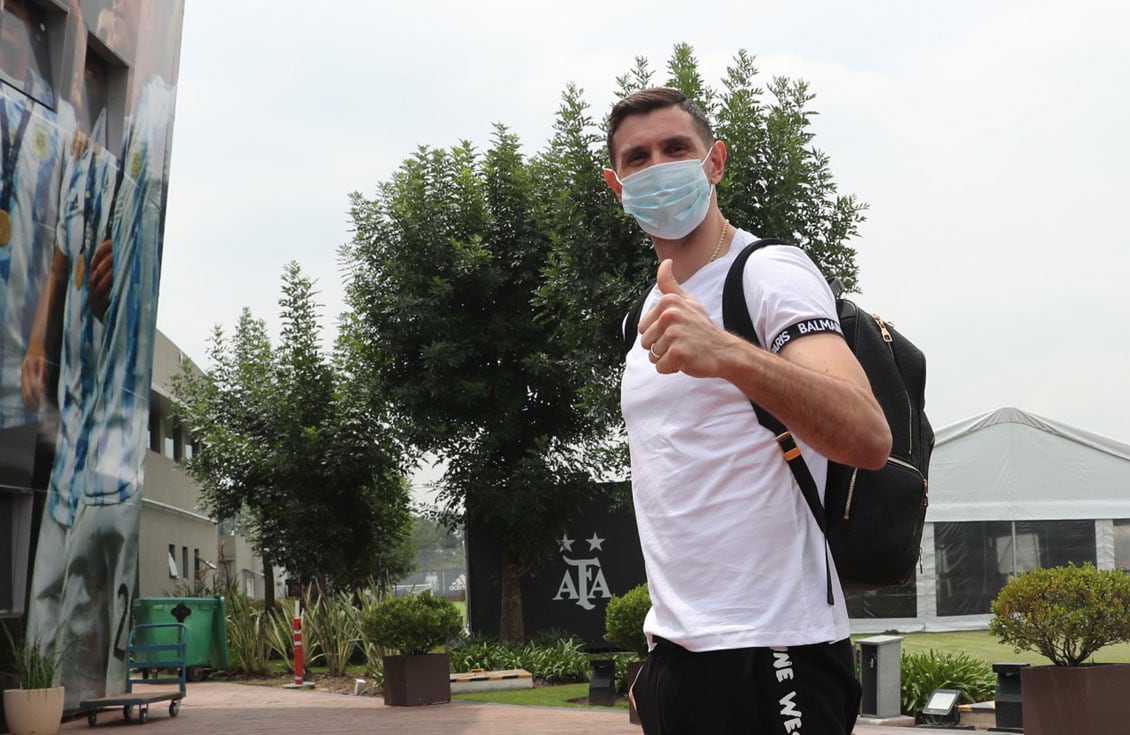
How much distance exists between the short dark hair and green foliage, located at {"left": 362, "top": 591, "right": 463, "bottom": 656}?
14486 millimetres

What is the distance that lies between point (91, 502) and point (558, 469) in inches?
353

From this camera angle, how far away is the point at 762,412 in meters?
2.09

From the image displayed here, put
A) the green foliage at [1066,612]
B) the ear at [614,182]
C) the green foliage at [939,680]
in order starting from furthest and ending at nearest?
the green foliage at [939,680]
the green foliage at [1066,612]
the ear at [614,182]

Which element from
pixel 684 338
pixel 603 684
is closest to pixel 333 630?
pixel 603 684

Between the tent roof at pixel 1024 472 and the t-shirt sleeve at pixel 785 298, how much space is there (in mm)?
22545

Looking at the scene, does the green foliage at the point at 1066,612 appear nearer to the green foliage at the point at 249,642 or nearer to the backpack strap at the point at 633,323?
the backpack strap at the point at 633,323

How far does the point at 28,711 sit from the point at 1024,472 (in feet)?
57.8

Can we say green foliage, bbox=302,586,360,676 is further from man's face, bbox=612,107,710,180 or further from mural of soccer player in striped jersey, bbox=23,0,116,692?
man's face, bbox=612,107,710,180

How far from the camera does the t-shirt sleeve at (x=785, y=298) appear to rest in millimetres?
2055

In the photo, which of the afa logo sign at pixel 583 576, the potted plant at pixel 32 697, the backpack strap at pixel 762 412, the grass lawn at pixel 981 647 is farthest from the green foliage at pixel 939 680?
the backpack strap at pixel 762 412

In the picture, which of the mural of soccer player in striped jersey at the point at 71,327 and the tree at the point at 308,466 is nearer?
the mural of soccer player in striped jersey at the point at 71,327

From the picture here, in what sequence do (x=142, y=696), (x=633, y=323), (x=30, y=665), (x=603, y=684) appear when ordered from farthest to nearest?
1. (x=603, y=684)
2. (x=142, y=696)
3. (x=30, y=665)
4. (x=633, y=323)

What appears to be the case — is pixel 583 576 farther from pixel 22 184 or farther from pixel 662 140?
pixel 662 140

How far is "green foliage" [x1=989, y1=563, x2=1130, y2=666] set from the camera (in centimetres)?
1017
